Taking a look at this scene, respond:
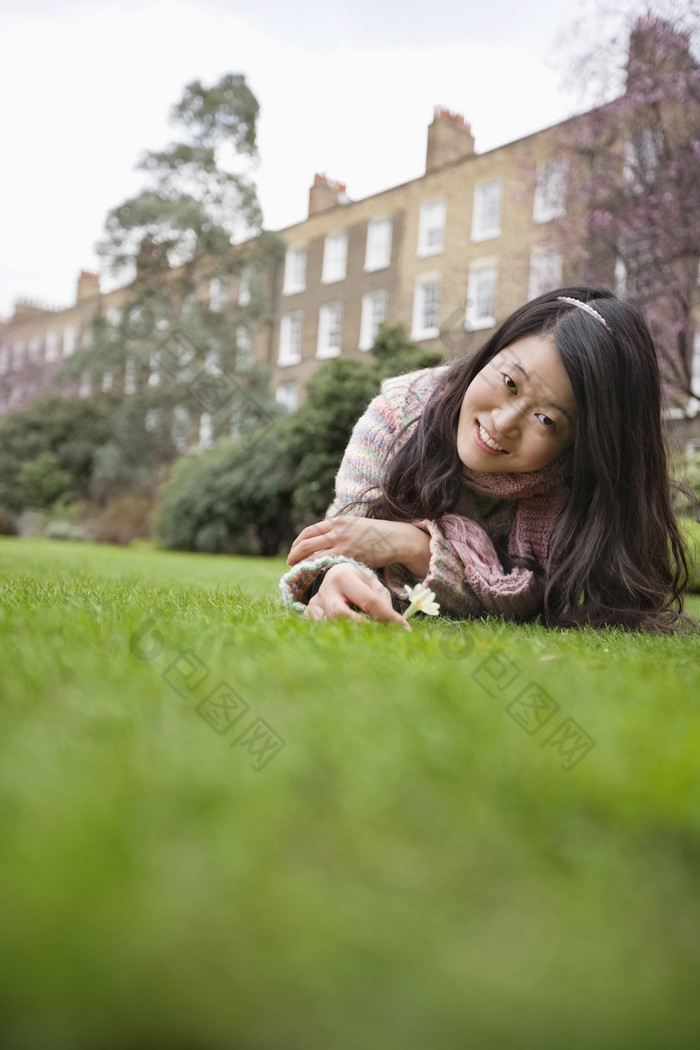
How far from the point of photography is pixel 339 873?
66 cm

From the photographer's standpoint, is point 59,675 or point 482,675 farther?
point 482,675

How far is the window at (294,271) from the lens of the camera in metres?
24.2

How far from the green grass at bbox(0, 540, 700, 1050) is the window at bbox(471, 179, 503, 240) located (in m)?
20.0

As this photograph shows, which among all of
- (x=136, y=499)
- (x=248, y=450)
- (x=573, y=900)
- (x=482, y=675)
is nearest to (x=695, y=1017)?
(x=573, y=900)

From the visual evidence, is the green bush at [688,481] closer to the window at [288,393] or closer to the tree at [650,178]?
the tree at [650,178]

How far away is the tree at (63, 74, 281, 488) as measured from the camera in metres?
20.9

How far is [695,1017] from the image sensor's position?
0.56 metres

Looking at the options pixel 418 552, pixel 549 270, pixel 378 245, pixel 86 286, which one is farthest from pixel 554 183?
pixel 86 286

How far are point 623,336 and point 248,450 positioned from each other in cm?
1197

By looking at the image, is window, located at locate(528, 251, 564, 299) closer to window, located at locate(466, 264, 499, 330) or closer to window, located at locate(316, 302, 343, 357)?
window, located at locate(466, 264, 499, 330)

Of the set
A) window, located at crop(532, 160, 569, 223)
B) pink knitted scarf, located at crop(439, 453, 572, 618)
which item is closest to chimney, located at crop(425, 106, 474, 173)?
window, located at crop(532, 160, 569, 223)

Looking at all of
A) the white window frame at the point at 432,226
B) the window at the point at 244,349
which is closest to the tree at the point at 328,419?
the white window frame at the point at 432,226

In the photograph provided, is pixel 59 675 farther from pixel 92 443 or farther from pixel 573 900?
pixel 92 443

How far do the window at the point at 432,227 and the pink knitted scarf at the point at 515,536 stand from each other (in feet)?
62.7
